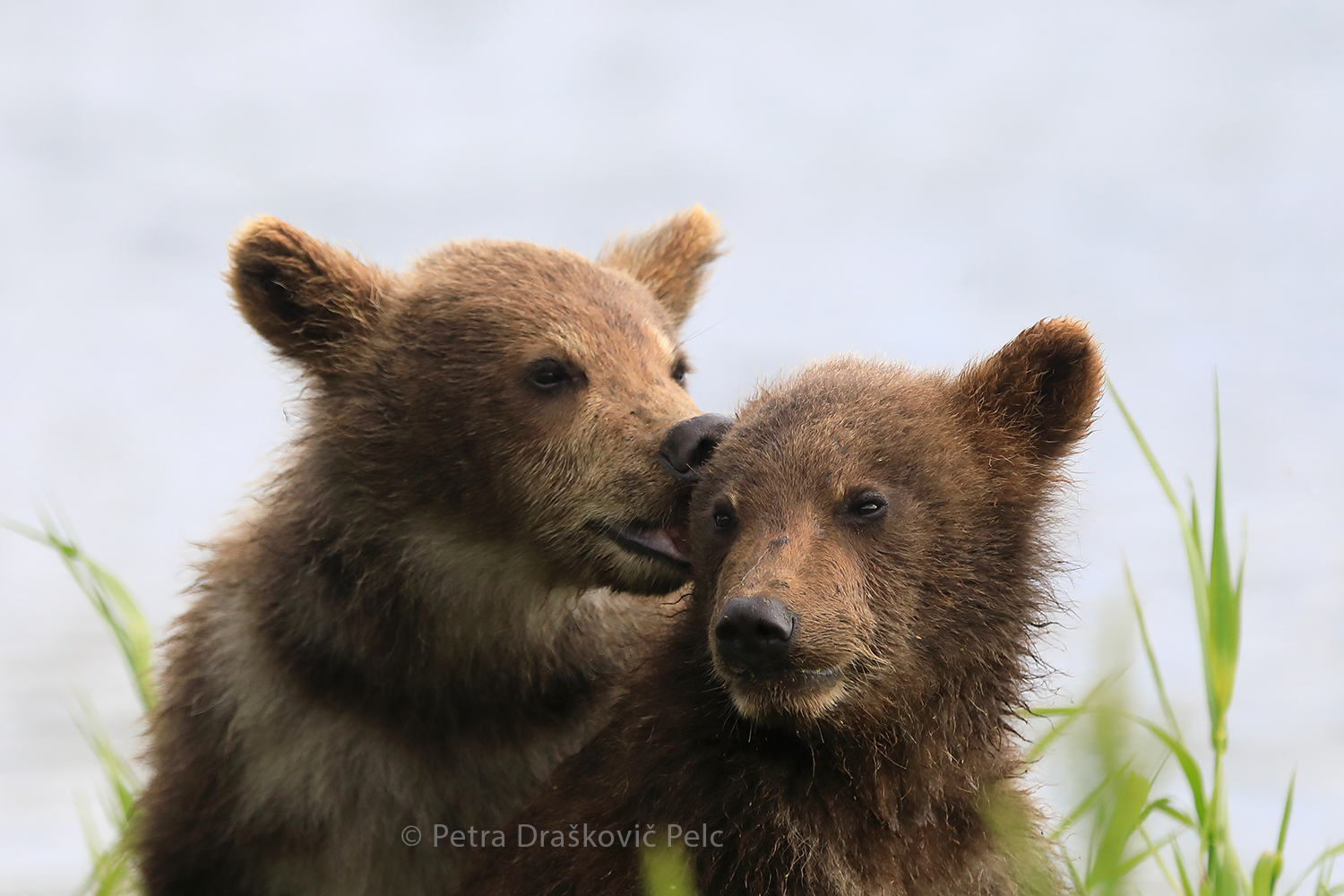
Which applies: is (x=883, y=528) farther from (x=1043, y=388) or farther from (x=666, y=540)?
(x=666, y=540)

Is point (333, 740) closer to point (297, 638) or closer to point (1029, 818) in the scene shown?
point (297, 638)

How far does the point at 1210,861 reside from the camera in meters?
4.54

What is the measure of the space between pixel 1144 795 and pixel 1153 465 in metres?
1.85

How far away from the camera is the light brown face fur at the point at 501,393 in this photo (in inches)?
210

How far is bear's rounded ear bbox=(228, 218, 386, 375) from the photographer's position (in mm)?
5633

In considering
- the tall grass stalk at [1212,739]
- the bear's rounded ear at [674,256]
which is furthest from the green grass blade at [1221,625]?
the bear's rounded ear at [674,256]

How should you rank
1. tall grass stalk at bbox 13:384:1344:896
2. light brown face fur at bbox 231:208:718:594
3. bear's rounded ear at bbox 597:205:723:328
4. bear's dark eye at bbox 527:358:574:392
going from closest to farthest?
tall grass stalk at bbox 13:384:1344:896 < light brown face fur at bbox 231:208:718:594 < bear's dark eye at bbox 527:358:574:392 < bear's rounded ear at bbox 597:205:723:328

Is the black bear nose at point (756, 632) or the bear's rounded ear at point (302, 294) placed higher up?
the bear's rounded ear at point (302, 294)

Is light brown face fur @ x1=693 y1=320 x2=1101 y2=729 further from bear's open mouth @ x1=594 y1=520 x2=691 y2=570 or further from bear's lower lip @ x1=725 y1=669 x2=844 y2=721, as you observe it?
bear's open mouth @ x1=594 y1=520 x2=691 y2=570

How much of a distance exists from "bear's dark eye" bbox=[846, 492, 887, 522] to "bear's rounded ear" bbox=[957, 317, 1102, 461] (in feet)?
1.74

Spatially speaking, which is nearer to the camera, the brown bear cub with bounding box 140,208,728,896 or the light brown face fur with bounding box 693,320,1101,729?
the light brown face fur with bounding box 693,320,1101,729

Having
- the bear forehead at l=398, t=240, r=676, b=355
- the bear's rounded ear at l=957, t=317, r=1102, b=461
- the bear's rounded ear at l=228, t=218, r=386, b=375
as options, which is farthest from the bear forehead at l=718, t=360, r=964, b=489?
the bear's rounded ear at l=228, t=218, r=386, b=375

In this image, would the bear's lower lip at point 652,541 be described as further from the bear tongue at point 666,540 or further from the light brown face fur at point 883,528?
the light brown face fur at point 883,528

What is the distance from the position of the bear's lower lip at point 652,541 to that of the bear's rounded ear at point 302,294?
140 cm
